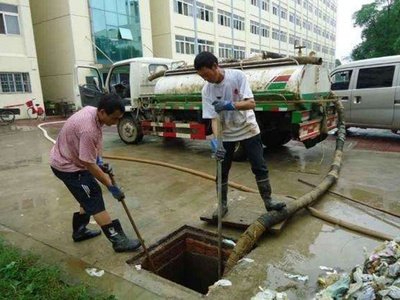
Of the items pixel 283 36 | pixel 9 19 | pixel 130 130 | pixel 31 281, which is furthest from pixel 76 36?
pixel 283 36

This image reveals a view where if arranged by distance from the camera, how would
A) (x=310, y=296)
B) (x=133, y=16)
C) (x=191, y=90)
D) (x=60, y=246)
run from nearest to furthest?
(x=310, y=296), (x=60, y=246), (x=191, y=90), (x=133, y=16)

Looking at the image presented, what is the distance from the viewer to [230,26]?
32.4 meters

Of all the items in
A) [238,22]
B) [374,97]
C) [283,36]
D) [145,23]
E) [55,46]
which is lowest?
[374,97]

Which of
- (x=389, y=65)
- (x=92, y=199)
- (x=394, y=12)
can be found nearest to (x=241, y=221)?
(x=92, y=199)

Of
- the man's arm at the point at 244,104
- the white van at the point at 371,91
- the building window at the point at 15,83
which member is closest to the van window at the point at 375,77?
the white van at the point at 371,91

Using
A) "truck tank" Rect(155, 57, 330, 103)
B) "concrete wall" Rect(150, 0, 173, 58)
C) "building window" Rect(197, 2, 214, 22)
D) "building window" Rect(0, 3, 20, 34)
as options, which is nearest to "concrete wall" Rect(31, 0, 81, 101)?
"building window" Rect(0, 3, 20, 34)

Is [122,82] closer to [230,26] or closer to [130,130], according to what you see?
[130,130]

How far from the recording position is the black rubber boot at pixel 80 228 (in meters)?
3.44

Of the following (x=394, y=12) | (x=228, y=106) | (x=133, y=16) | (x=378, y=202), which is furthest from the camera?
(x=394, y=12)

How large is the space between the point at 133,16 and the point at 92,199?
21.3 m

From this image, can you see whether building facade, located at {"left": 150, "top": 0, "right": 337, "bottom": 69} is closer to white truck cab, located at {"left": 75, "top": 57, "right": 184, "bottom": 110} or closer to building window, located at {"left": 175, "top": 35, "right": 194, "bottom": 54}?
building window, located at {"left": 175, "top": 35, "right": 194, "bottom": 54}

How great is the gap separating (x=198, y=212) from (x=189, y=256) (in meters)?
0.67

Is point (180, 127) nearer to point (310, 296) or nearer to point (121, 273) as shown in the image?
point (121, 273)

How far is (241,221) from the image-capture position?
3.48 meters
